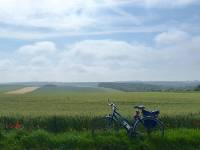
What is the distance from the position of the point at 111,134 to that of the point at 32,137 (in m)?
2.76

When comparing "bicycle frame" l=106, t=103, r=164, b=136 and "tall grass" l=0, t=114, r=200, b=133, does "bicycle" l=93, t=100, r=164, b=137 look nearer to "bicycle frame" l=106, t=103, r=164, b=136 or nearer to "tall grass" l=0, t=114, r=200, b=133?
"bicycle frame" l=106, t=103, r=164, b=136

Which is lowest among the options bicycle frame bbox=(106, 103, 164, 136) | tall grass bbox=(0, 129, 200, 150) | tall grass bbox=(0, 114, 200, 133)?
tall grass bbox=(0, 129, 200, 150)

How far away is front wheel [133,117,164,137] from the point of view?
1512cm

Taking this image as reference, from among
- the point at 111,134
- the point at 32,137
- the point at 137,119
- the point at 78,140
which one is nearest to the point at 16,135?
the point at 32,137

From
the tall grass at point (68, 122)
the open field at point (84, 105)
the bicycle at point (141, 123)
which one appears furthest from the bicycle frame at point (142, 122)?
the open field at point (84, 105)

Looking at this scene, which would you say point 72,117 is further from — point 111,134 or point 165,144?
point 165,144

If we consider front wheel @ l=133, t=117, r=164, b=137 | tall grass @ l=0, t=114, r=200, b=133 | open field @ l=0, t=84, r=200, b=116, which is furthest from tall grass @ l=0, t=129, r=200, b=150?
open field @ l=0, t=84, r=200, b=116

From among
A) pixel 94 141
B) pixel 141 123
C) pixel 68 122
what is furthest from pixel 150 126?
pixel 68 122

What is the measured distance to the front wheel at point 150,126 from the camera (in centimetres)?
1512

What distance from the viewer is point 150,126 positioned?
50.3ft

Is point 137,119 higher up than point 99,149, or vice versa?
point 137,119

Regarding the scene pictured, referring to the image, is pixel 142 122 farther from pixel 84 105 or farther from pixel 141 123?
pixel 84 105

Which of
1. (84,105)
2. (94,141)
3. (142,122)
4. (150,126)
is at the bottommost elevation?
(94,141)

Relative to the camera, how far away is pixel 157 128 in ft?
51.1
